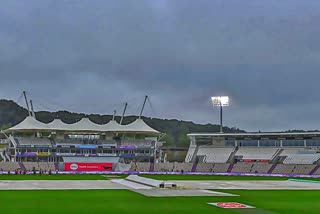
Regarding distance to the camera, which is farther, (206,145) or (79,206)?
(206,145)

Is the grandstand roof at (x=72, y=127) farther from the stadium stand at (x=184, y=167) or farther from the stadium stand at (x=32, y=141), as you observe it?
the stadium stand at (x=184, y=167)

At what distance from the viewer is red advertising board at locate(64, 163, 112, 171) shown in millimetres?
108562

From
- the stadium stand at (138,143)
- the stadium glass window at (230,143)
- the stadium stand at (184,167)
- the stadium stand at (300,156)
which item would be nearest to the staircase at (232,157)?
the stadium glass window at (230,143)

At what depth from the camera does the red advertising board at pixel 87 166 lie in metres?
109

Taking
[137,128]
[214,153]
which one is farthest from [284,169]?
[137,128]

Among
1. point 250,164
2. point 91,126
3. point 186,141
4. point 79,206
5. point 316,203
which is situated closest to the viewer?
point 79,206

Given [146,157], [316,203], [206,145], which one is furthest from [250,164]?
[316,203]

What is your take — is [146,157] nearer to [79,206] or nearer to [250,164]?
[250,164]

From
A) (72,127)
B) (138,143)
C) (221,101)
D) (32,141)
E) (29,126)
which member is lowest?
(32,141)

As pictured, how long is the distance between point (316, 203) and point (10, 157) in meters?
94.9

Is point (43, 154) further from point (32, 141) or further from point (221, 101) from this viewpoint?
point (221, 101)

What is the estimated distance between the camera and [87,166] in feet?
361

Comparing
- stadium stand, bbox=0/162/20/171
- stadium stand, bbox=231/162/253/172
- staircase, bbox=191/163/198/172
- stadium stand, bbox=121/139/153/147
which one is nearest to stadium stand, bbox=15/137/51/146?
stadium stand, bbox=0/162/20/171

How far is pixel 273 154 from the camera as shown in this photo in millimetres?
109562
